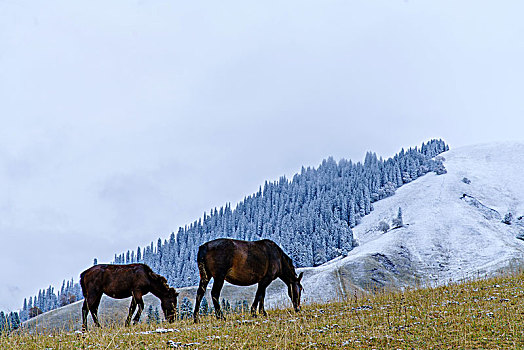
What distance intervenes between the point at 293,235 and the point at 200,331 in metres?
137

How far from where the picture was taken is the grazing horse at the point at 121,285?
58.5 feet

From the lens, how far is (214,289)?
1612 cm

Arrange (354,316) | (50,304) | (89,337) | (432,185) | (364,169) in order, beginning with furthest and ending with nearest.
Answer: (364,169) < (50,304) < (432,185) < (354,316) < (89,337)

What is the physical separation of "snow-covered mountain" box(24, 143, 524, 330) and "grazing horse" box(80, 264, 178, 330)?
32.8 metres

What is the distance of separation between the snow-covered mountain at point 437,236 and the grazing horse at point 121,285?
3276 centimetres

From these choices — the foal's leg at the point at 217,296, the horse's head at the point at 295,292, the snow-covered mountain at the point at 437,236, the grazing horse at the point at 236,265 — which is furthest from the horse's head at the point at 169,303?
the snow-covered mountain at the point at 437,236

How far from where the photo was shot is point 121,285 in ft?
60.3

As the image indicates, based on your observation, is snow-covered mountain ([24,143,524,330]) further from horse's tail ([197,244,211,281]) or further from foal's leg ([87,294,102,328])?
horse's tail ([197,244,211,281])

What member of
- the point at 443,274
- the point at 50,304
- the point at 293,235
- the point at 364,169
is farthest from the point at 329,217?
the point at 50,304

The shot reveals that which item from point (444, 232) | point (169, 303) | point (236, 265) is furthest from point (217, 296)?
point (444, 232)

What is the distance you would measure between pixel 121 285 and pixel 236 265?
5.39 metres

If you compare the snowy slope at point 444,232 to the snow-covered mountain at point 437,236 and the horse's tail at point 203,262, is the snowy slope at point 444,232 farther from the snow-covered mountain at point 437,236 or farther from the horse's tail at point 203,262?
the horse's tail at point 203,262

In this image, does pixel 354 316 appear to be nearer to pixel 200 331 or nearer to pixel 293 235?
pixel 200 331

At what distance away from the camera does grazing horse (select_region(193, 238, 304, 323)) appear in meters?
16.1
